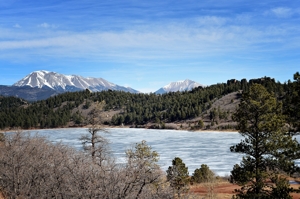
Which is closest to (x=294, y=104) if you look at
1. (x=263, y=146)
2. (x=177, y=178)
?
(x=263, y=146)

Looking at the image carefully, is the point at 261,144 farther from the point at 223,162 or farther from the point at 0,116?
the point at 0,116

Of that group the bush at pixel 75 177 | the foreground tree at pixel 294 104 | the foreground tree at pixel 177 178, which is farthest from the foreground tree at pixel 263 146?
the bush at pixel 75 177

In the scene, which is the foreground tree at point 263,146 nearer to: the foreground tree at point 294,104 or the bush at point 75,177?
the foreground tree at point 294,104

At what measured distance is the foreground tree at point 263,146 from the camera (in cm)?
2312

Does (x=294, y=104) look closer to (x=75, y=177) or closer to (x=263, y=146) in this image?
(x=263, y=146)

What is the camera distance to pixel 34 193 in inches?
888

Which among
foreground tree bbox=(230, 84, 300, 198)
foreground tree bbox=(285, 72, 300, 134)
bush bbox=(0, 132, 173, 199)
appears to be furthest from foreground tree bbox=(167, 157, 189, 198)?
foreground tree bbox=(285, 72, 300, 134)

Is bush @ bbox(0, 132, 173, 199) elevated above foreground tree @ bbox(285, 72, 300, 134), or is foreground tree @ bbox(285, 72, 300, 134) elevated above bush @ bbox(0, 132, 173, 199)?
foreground tree @ bbox(285, 72, 300, 134)

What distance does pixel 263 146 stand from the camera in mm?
24062

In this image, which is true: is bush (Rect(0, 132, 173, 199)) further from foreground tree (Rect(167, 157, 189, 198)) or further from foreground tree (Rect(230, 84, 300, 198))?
foreground tree (Rect(230, 84, 300, 198))

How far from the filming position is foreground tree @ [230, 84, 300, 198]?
23.1 m

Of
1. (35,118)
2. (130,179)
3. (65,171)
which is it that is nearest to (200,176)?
(65,171)

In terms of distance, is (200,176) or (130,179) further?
(200,176)

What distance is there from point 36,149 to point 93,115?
49.0 ft
